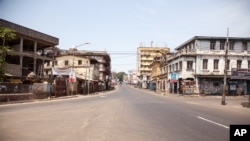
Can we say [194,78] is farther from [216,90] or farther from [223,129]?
[223,129]

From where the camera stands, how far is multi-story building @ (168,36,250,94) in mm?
49750

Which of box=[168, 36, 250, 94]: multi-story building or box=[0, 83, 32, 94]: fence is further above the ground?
box=[168, 36, 250, 94]: multi-story building

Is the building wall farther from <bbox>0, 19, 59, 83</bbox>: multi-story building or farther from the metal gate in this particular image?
the metal gate

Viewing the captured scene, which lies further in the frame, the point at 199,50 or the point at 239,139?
the point at 199,50

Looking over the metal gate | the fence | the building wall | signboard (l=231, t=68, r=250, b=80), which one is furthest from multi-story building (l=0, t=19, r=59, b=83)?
the building wall

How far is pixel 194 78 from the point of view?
166 feet

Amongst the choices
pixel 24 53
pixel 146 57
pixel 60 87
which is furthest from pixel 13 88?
pixel 146 57

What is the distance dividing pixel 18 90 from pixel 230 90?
1539 inches

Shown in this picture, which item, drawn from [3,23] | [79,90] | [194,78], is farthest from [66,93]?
[194,78]

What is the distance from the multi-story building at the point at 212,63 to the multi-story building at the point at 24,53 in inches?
985

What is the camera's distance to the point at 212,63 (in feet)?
164

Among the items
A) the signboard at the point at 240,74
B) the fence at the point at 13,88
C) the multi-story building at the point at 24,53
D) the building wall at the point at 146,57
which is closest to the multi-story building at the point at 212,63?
the signboard at the point at 240,74

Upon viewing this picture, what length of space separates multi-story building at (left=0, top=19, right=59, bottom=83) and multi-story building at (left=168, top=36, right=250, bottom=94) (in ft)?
82.1

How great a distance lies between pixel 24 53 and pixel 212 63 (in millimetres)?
33067
